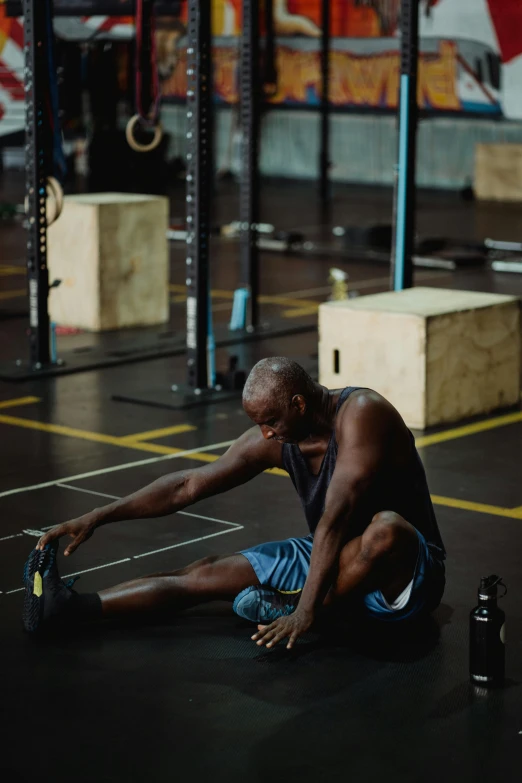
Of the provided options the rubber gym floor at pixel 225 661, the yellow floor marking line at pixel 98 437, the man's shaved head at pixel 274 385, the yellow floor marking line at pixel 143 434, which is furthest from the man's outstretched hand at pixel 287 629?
the yellow floor marking line at pixel 98 437

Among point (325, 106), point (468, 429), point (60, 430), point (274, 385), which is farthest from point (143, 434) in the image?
point (325, 106)

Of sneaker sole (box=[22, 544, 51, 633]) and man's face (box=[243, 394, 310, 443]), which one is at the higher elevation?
man's face (box=[243, 394, 310, 443])

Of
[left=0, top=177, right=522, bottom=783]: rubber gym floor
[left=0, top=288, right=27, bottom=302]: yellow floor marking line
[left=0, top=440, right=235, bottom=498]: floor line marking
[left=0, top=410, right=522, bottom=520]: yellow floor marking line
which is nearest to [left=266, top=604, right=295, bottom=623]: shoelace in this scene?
[left=0, top=177, right=522, bottom=783]: rubber gym floor

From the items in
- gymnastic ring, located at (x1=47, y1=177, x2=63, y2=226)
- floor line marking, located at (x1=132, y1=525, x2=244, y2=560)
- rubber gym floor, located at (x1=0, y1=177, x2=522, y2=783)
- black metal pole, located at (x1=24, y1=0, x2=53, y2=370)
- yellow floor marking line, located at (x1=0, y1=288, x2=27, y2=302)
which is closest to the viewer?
rubber gym floor, located at (x1=0, y1=177, x2=522, y2=783)

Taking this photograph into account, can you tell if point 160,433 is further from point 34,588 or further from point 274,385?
point 274,385

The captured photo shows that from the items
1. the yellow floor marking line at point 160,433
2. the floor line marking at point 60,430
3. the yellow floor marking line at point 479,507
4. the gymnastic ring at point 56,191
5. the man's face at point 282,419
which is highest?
the gymnastic ring at point 56,191

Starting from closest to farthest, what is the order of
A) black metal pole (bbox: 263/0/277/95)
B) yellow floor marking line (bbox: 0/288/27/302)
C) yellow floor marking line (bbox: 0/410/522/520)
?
yellow floor marking line (bbox: 0/410/522/520) < yellow floor marking line (bbox: 0/288/27/302) < black metal pole (bbox: 263/0/277/95)

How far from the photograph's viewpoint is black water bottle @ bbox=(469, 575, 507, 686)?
5043 mm

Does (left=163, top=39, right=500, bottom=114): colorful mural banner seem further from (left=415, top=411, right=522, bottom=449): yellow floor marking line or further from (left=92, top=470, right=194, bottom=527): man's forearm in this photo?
(left=92, top=470, right=194, bottom=527): man's forearm

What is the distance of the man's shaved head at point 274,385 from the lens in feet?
16.5

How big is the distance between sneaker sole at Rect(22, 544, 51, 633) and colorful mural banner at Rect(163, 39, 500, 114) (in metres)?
20.3

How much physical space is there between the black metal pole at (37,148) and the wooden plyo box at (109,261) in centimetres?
190

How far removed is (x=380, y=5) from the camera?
25000 millimetres

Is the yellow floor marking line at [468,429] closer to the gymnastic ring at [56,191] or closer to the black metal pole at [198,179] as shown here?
the black metal pole at [198,179]
